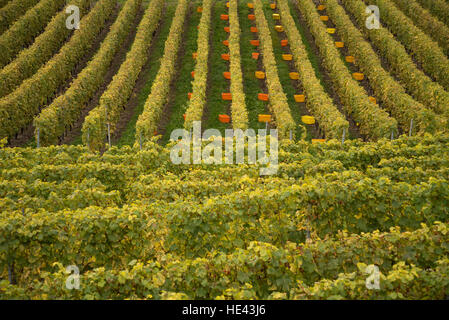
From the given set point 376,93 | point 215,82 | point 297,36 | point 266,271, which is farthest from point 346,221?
point 297,36

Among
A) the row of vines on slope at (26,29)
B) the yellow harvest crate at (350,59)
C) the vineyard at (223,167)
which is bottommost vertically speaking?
the vineyard at (223,167)

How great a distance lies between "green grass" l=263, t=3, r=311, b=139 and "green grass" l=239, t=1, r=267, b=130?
5.60 feet

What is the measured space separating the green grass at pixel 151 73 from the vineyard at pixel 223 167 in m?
0.16

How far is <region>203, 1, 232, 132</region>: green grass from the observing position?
25745mm

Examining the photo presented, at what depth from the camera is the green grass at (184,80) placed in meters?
25.3

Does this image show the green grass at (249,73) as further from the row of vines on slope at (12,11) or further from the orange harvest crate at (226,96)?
Result: the row of vines on slope at (12,11)

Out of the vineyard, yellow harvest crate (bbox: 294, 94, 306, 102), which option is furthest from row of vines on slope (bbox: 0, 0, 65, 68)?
yellow harvest crate (bbox: 294, 94, 306, 102)

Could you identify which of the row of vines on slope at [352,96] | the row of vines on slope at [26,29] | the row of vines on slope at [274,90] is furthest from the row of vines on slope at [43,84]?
the row of vines on slope at [352,96]

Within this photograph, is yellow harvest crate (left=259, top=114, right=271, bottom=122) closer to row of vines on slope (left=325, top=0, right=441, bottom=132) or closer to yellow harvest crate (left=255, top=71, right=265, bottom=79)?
yellow harvest crate (left=255, top=71, right=265, bottom=79)

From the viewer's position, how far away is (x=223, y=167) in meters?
15.6

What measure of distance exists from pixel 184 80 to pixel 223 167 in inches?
635

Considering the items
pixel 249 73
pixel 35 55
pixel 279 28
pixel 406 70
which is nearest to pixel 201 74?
pixel 249 73

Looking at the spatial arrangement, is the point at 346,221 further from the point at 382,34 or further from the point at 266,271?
the point at 382,34
